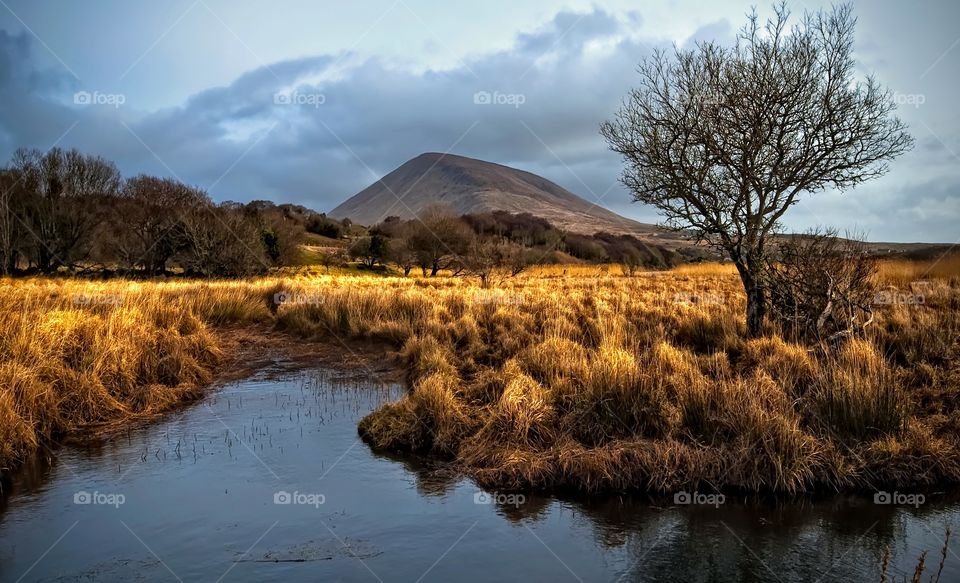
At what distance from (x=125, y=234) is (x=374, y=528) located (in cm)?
4047

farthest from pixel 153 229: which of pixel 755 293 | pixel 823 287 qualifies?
pixel 823 287

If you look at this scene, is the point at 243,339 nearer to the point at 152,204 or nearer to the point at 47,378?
the point at 47,378

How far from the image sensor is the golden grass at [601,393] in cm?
733

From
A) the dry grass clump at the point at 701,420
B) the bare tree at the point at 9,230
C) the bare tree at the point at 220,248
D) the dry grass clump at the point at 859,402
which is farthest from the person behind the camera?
the bare tree at the point at 9,230

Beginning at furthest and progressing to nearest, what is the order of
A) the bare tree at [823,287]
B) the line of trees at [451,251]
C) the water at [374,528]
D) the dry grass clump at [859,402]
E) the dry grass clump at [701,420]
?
1. the line of trees at [451,251]
2. the bare tree at [823,287]
3. the dry grass clump at [859,402]
4. the dry grass clump at [701,420]
5. the water at [374,528]

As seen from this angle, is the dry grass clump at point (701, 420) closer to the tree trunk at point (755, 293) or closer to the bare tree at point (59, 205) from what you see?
the tree trunk at point (755, 293)

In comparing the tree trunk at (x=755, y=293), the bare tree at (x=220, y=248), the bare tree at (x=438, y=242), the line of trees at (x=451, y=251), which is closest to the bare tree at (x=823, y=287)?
the tree trunk at (x=755, y=293)

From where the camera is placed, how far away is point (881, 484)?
23.4 ft

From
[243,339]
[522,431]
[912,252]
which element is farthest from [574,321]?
[912,252]

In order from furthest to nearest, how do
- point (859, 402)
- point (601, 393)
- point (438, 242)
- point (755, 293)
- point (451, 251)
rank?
point (438, 242), point (451, 251), point (755, 293), point (601, 393), point (859, 402)

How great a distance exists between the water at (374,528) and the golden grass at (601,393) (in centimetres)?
55

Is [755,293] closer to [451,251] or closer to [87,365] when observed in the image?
[87,365]

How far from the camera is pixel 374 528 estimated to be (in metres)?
6.16

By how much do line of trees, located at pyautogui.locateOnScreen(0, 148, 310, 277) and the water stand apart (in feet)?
94.9
